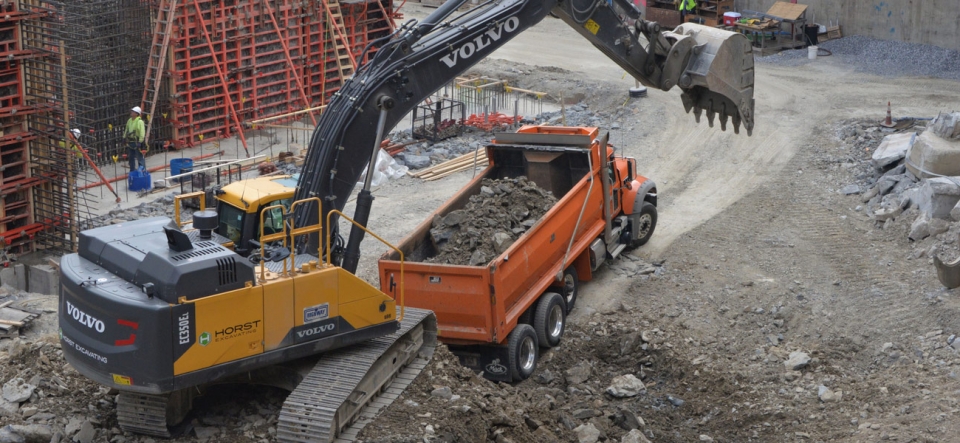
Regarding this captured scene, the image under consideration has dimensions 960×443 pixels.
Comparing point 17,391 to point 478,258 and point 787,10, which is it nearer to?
point 478,258

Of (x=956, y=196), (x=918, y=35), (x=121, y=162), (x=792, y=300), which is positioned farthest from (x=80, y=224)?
(x=918, y=35)

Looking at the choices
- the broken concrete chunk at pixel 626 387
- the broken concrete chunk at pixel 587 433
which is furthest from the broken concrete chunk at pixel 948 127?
the broken concrete chunk at pixel 587 433

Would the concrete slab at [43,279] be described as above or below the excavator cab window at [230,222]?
below

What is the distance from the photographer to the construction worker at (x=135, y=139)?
76.7ft

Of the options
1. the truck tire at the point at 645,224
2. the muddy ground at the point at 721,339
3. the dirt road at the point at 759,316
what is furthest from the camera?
the truck tire at the point at 645,224

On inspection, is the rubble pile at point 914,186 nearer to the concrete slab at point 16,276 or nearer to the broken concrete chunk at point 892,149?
the broken concrete chunk at point 892,149

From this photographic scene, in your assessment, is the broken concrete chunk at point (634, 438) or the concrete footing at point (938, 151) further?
the concrete footing at point (938, 151)

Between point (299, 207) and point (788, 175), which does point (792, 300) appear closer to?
point (788, 175)

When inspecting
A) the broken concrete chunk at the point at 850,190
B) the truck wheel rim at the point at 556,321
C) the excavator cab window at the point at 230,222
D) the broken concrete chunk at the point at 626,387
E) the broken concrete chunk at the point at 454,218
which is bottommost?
the broken concrete chunk at the point at 626,387

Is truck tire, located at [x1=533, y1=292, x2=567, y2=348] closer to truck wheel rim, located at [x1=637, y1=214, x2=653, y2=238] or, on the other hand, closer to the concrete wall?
truck wheel rim, located at [x1=637, y1=214, x2=653, y2=238]

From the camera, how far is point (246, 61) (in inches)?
1069

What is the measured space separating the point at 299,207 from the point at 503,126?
48.3 feet

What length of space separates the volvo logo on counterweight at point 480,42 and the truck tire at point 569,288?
3.79m

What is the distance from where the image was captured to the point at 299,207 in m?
12.8
